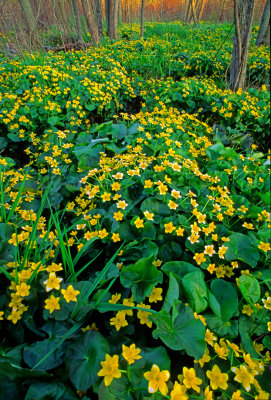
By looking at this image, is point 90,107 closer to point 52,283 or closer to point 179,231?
point 179,231

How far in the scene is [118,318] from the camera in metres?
1.04

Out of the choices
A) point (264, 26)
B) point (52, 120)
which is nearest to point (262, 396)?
point (52, 120)

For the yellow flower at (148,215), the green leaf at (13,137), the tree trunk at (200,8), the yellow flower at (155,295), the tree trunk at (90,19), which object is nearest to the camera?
the yellow flower at (155,295)

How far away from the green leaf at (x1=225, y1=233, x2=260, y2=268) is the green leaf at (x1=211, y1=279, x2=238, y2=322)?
15 centimetres

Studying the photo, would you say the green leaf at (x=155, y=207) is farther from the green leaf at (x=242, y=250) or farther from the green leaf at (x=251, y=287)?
the green leaf at (x=251, y=287)

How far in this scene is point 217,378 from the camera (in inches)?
36.6

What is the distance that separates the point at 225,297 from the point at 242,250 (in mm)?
289

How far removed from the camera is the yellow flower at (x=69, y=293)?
1012 millimetres

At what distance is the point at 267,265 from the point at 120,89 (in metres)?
3.28

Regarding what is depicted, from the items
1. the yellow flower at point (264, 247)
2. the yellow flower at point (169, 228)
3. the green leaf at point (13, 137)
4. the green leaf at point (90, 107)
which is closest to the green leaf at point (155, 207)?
the yellow flower at point (169, 228)

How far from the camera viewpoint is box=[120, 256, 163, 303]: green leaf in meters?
1.10

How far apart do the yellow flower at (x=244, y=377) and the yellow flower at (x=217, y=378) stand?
0.04m

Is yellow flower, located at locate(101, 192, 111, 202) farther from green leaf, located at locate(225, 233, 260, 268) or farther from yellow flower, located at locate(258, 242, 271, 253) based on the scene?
yellow flower, located at locate(258, 242, 271, 253)

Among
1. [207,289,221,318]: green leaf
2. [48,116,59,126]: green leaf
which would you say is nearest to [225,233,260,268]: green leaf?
[207,289,221,318]: green leaf
